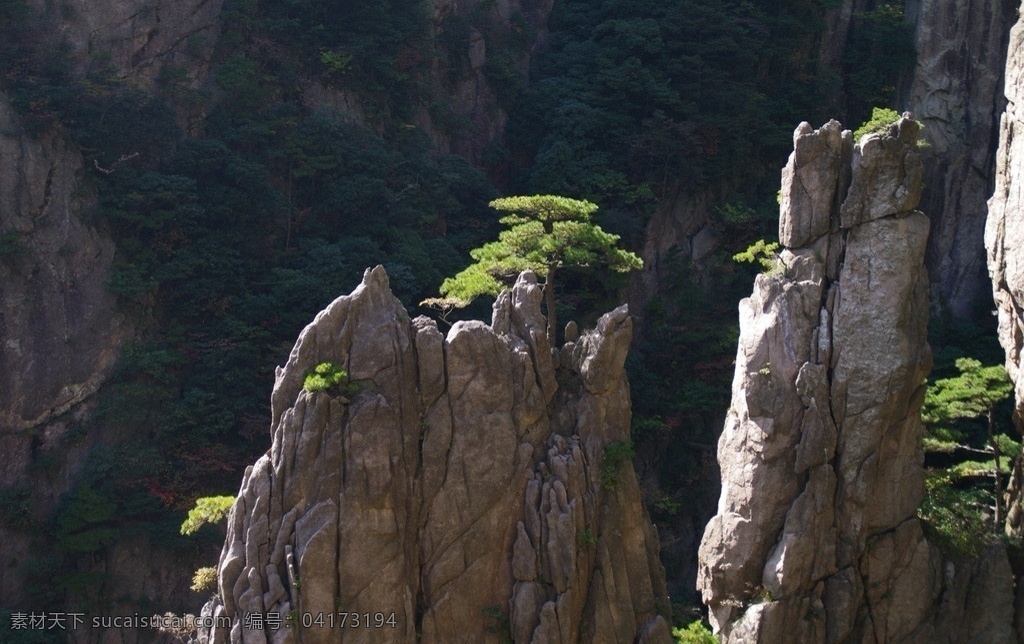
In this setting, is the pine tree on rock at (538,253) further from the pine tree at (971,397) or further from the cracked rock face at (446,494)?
the pine tree at (971,397)

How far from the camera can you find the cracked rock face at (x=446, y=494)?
47.5 ft

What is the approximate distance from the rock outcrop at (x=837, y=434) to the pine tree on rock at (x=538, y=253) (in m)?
3.38

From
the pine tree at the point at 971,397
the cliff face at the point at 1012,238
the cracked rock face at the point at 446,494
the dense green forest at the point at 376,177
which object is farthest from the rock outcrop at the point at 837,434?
the dense green forest at the point at 376,177

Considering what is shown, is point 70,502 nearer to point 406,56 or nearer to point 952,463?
point 406,56

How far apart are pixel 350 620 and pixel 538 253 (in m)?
7.38

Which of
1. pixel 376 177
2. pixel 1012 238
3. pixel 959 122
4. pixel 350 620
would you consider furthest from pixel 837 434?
pixel 959 122

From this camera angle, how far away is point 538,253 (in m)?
19.1

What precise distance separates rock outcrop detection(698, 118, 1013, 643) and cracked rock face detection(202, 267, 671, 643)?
166 cm

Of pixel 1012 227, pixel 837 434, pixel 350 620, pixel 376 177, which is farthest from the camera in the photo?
pixel 376 177

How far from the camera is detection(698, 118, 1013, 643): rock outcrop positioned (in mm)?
16219

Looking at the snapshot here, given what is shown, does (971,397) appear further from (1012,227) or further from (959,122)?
(959,122)

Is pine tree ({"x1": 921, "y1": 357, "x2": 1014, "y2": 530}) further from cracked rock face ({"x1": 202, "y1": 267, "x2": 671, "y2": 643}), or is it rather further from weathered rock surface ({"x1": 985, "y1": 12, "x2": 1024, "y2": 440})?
cracked rock face ({"x1": 202, "y1": 267, "x2": 671, "y2": 643})

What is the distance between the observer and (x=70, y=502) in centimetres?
2397

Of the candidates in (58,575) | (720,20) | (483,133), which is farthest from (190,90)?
(720,20)
